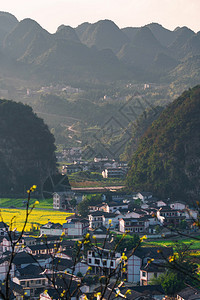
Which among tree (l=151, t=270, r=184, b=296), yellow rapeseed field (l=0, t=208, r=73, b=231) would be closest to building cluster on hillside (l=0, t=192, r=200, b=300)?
tree (l=151, t=270, r=184, b=296)

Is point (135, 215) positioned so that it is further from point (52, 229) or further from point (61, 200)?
point (61, 200)

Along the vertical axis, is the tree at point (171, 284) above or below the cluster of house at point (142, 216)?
below

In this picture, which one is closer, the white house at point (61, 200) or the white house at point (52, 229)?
the white house at point (52, 229)

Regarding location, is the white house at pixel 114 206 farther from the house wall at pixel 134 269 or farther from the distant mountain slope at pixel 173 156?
the house wall at pixel 134 269

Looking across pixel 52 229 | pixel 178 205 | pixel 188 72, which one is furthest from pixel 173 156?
pixel 188 72

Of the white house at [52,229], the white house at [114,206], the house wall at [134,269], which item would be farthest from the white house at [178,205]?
the house wall at [134,269]
